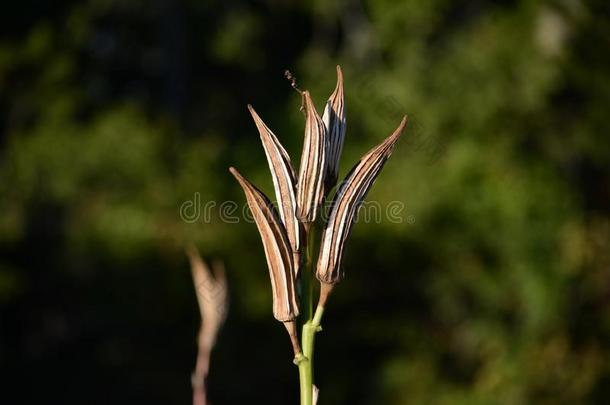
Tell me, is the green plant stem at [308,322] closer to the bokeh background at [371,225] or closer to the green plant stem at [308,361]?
the green plant stem at [308,361]

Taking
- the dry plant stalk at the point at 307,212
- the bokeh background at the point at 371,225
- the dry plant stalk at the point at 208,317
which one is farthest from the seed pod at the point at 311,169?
the bokeh background at the point at 371,225

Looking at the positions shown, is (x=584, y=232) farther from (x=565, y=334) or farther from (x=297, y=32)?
(x=297, y=32)

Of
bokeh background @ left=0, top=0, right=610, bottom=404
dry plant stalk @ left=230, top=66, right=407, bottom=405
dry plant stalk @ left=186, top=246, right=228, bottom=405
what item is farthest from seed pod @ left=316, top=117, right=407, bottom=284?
bokeh background @ left=0, top=0, right=610, bottom=404

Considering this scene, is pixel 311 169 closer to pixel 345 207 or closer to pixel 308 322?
pixel 345 207

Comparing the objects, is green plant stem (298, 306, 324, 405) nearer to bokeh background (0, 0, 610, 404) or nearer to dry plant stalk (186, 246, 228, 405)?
dry plant stalk (186, 246, 228, 405)

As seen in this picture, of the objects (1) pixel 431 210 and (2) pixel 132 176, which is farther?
(2) pixel 132 176

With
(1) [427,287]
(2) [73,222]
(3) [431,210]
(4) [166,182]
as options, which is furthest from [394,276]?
(2) [73,222]
